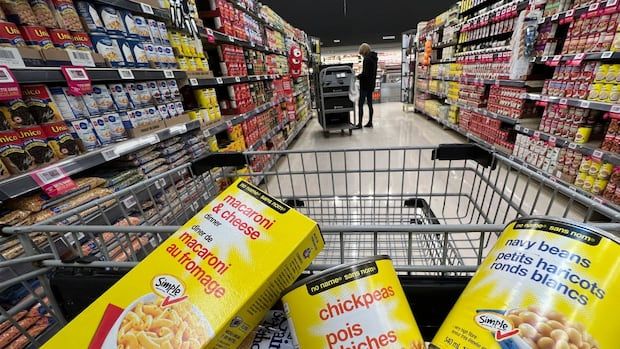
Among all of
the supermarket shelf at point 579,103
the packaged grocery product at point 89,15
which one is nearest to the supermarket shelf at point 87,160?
the packaged grocery product at point 89,15

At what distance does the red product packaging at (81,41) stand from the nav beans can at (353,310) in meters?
1.34

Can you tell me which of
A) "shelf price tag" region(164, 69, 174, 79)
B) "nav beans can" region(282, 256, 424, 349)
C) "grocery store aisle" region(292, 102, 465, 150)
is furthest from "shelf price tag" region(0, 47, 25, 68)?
"grocery store aisle" region(292, 102, 465, 150)

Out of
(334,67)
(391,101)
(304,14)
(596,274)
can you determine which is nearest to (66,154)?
(596,274)

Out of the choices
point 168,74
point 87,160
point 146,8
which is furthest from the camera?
point 168,74

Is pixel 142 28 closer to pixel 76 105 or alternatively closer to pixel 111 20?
pixel 111 20

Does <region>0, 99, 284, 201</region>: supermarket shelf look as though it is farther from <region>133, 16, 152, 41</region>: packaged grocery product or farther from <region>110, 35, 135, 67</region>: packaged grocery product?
<region>133, 16, 152, 41</region>: packaged grocery product

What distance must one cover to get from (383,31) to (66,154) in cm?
1282

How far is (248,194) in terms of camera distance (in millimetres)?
478

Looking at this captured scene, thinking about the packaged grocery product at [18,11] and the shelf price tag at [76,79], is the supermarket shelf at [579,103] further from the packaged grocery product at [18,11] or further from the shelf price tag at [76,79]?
the packaged grocery product at [18,11]

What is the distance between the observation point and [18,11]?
90 centimetres

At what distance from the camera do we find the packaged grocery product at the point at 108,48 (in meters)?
1.16

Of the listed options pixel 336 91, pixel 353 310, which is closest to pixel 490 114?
pixel 336 91

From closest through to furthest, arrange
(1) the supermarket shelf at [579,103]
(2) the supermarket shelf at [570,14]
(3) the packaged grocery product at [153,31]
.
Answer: (3) the packaged grocery product at [153,31] → (1) the supermarket shelf at [579,103] → (2) the supermarket shelf at [570,14]

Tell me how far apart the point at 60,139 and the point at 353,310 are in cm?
122
